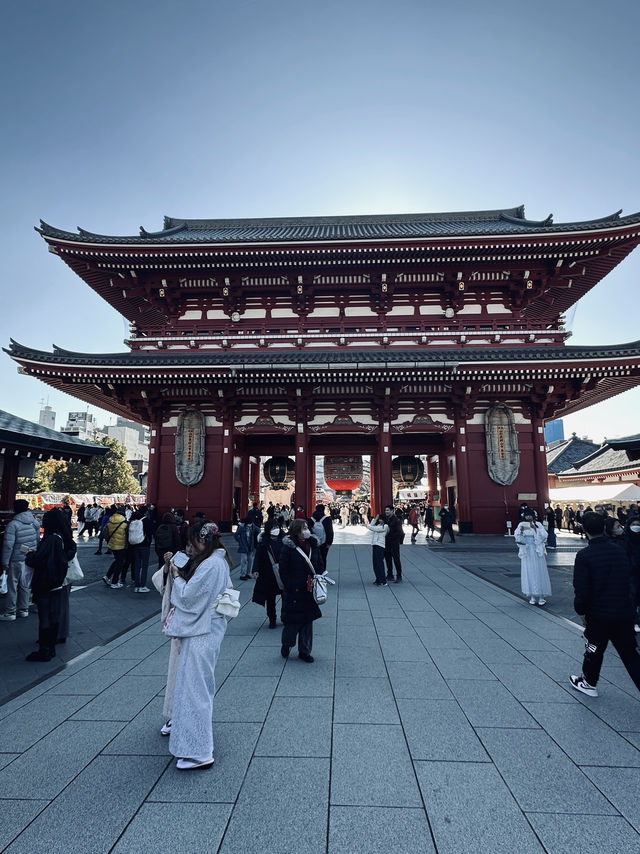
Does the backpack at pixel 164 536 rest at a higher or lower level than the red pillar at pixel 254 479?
lower

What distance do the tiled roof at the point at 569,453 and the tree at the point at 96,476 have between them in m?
43.4

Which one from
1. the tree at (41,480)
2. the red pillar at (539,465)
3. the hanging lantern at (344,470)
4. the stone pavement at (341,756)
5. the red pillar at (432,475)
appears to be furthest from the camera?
the tree at (41,480)

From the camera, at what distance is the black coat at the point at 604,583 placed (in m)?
4.22

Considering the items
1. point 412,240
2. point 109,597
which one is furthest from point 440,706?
point 412,240

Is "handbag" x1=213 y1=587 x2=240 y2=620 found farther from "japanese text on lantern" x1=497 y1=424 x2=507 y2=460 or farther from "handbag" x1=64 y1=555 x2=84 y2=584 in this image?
"japanese text on lantern" x1=497 y1=424 x2=507 y2=460

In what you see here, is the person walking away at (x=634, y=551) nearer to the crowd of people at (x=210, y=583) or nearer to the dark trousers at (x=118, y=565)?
the crowd of people at (x=210, y=583)

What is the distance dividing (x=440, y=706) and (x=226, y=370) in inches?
525

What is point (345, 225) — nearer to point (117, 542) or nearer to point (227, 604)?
point (117, 542)

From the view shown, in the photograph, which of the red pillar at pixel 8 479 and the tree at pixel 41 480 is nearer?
the red pillar at pixel 8 479

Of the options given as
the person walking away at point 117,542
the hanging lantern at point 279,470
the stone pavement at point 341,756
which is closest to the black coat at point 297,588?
the stone pavement at point 341,756

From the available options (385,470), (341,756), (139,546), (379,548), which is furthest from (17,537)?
(385,470)

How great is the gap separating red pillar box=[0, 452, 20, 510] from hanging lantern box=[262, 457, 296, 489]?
40.9ft

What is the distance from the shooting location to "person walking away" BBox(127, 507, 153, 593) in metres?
9.44

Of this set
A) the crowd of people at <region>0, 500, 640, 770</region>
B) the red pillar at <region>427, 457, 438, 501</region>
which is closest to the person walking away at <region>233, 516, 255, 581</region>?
the crowd of people at <region>0, 500, 640, 770</region>
